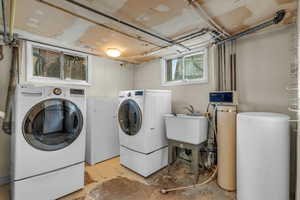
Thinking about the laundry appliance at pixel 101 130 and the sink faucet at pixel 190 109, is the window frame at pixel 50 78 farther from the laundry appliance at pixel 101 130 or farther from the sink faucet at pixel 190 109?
the sink faucet at pixel 190 109

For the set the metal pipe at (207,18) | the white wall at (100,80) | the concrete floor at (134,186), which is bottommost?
the concrete floor at (134,186)

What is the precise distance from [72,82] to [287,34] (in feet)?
11.3

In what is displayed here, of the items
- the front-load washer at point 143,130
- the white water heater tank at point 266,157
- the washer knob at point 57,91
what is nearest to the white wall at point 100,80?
the front-load washer at point 143,130

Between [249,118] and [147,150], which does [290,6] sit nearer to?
[249,118]

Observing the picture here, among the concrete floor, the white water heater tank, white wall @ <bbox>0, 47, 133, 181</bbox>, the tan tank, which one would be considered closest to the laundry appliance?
the concrete floor

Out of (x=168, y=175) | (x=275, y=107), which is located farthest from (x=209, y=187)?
(x=275, y=107)

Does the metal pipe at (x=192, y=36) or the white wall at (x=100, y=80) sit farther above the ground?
the metal pipe at (x=192, y=36)

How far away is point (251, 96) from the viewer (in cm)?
209

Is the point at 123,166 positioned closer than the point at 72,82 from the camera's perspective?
Yes

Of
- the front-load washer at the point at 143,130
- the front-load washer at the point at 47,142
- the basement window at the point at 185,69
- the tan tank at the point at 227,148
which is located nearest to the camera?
the front-load washer at the point at 47,142

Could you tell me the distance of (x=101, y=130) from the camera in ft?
9.27

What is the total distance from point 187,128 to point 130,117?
98cm

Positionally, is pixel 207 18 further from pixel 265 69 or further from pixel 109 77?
pixel 109 77

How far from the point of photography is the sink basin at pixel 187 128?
2043mm
